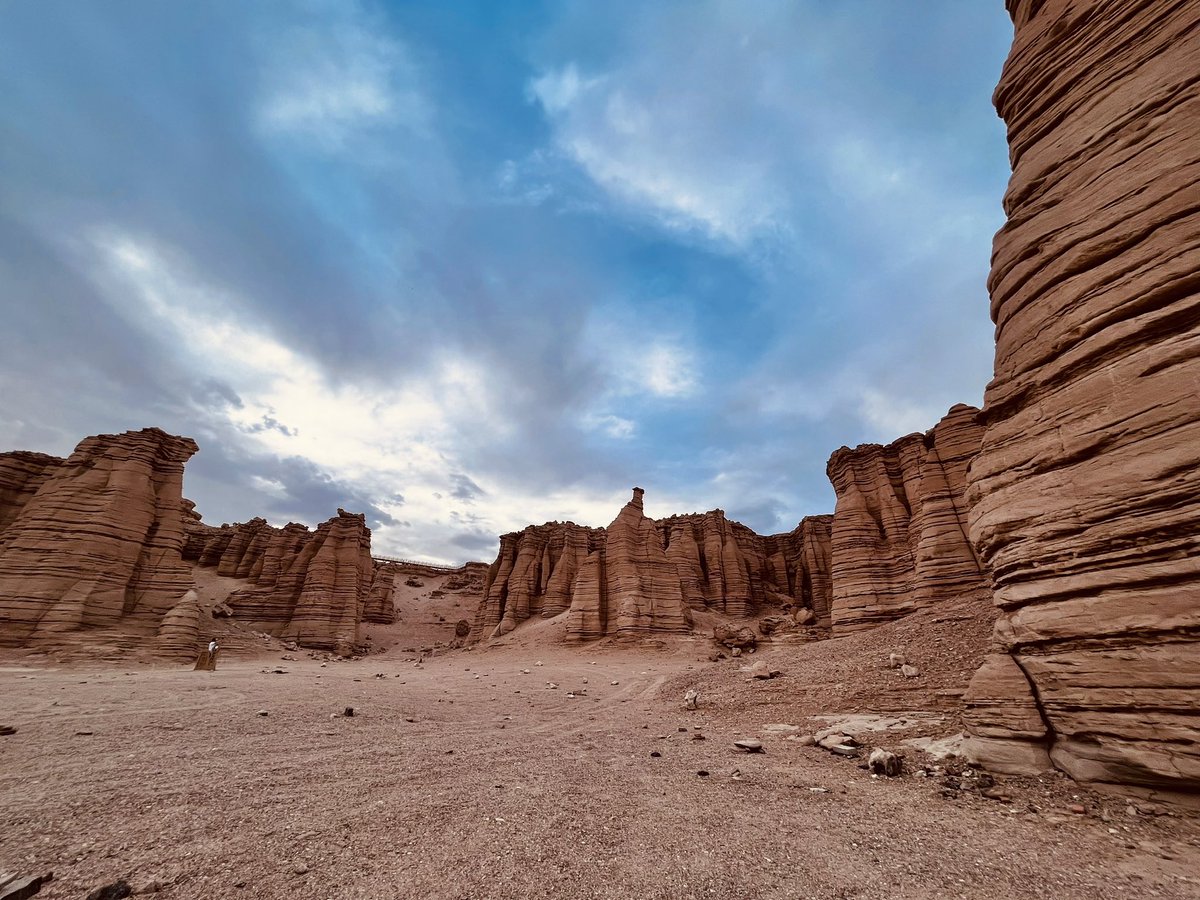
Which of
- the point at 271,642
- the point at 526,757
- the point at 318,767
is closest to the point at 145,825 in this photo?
the point at 318,767

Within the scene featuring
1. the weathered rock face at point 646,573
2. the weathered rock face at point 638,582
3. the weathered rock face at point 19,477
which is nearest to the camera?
the weathered rock face at point 19,477

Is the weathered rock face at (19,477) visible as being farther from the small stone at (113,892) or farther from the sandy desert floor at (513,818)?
the small stone at (113,892)

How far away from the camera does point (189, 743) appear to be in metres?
6.34

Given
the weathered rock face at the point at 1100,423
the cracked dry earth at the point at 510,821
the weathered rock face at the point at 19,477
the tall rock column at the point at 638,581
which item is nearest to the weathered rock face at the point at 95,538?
the weathered rock face at the point at 19,477

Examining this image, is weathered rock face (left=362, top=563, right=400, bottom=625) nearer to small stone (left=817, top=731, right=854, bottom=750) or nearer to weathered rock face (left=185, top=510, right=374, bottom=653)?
weathered rock face (left=185, top=510, right=374, bottom=653)

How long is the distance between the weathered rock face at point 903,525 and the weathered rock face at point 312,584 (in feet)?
126

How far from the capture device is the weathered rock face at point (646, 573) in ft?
115

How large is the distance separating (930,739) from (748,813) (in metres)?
4.35

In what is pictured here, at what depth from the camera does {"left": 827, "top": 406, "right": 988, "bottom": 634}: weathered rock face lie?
68.8 feet

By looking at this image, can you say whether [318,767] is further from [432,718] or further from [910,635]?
[910,635]

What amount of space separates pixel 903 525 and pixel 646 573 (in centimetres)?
1773

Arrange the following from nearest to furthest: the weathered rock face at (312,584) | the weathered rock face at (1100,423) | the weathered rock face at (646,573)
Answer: the weathered rock face at (1100,423)
the weathered rock face at (646,573)
the weathered rock face at (312,584)

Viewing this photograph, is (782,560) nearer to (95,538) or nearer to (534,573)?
(534,573)

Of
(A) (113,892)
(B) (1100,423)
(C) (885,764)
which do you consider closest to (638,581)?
(C) (885,764)
